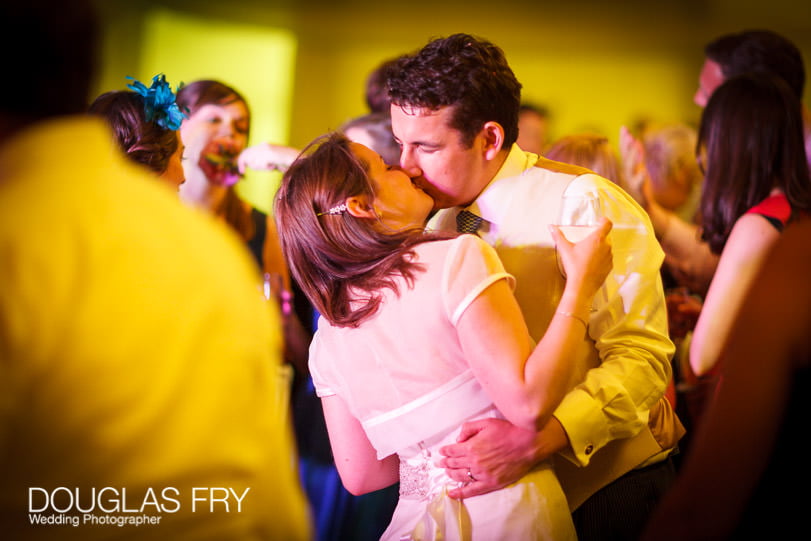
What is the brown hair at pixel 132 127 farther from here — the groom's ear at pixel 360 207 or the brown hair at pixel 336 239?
the groom's ear at pixel 360 207

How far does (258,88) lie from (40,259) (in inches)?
227

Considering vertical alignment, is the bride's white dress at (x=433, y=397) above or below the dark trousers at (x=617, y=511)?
above

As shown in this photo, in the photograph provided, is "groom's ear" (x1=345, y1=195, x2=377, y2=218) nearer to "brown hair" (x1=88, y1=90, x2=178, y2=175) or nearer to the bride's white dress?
the bride's white dress

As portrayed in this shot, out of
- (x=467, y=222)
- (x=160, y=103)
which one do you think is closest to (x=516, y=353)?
(x=467, y=222)

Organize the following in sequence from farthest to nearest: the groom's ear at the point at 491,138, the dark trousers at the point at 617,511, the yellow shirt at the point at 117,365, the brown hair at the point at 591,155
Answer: the brown hair at the point at 591,155 → the groom's ear at the point at 491,138 → the dark trousers at the point at 617,511 → the yellow shirt at the point at 117,365

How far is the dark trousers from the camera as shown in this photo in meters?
1.68

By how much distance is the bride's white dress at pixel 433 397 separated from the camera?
55.9 inches

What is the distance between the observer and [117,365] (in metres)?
0.86

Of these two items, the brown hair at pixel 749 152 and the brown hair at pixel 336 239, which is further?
the brown hair at pixel 749 152

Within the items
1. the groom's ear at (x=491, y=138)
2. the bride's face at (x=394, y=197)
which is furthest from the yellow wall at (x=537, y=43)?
the bride's face at (x=394, y=197)

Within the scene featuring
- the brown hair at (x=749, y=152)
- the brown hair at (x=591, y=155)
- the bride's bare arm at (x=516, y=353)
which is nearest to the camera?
the bride's bare arm at (x=516, y=353)

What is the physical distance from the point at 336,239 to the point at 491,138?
1.71 feet

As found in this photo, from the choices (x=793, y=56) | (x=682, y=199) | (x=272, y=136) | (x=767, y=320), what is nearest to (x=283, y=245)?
(x=767, y=320)

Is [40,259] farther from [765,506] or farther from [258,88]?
[258,88]
